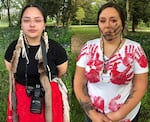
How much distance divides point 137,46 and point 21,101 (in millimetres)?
739

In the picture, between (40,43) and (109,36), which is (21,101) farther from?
(109,36)

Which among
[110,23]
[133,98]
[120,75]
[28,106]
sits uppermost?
[110,23]

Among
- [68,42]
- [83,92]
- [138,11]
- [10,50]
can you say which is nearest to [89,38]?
[68,42]

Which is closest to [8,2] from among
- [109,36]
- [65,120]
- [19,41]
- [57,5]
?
[57,5]

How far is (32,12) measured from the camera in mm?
1649

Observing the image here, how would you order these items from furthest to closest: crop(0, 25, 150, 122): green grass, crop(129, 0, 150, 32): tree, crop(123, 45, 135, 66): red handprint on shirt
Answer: crop(129, 0, 150, 32): tree, crop(0, 25, 150, 122): green grass, crop(123, 45, 135, 66): red handprint on shirt

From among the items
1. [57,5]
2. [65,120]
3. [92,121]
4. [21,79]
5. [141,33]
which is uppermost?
[57,5]

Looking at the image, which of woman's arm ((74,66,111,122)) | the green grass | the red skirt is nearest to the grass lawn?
the green grass

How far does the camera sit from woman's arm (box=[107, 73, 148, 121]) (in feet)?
4.54

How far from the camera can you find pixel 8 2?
2.63 meters

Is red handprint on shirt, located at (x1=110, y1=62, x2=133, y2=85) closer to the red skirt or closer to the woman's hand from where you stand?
the woman's hand

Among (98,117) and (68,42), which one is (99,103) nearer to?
(98,117)

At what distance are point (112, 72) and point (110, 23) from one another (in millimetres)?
221

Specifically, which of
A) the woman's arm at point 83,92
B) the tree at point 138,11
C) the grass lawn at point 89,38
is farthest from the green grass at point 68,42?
the woman's arm at point 83,92
